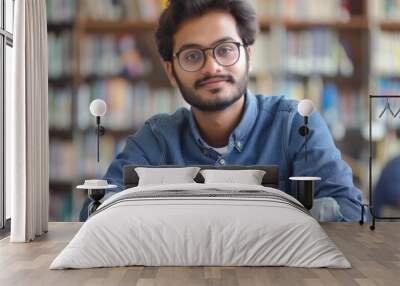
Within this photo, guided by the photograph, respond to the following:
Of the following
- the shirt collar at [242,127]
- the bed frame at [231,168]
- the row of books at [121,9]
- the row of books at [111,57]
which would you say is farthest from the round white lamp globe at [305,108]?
the row of books at [121,9]

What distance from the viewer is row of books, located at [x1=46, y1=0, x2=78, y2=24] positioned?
22.3 feet

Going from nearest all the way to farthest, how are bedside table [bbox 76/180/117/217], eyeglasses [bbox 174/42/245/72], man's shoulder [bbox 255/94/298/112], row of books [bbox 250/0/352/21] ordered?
bedside table [bbox 76/180/117/217] < eyeglasses [bbox 174/42/245/72] < man's shoulder [bbox 255/94/298/112] < row of books [bbox 250/0/352/21]

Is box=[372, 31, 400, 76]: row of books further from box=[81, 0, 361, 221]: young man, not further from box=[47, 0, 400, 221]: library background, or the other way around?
box=[81, 0, 361, 221]: young man

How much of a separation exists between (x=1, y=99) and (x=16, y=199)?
118 centimetres

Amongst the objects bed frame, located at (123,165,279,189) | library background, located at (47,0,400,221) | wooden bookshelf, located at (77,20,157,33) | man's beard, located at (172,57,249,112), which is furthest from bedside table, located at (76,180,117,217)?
wooden bookshelf, located at (77,20,157,33)

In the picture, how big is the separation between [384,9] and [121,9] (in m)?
2.81

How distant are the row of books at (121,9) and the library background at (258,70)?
11mm

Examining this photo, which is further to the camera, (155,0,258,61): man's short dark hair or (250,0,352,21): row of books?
(250,0,352,21): row of books

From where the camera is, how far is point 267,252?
13.8 ft

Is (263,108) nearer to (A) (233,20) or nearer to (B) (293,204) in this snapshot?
(A) (233,20)

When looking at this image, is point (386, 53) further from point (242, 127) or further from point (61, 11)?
point (61, 11)

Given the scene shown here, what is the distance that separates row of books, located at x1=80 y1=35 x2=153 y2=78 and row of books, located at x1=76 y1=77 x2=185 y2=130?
111 mm

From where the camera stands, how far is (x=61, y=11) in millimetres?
6809

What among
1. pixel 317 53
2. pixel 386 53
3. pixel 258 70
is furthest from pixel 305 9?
pixel 386 53
